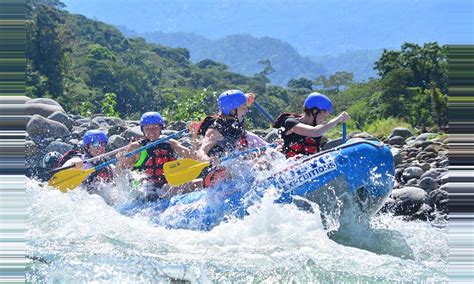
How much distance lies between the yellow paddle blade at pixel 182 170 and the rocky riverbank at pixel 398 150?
69.6 inches

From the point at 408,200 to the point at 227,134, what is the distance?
4.36 meters

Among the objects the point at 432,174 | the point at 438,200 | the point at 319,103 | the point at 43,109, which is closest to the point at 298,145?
the point at 319,103

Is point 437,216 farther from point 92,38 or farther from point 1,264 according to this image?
point 92,38

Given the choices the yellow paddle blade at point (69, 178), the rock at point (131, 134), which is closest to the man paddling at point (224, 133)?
the yellow paddle blade at point (69, 178)

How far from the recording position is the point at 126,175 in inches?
375

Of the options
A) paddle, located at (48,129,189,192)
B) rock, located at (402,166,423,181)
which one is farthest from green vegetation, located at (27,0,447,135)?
paddle, located at (48,129,189,192)

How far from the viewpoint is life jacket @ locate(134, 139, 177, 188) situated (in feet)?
A: 30.8

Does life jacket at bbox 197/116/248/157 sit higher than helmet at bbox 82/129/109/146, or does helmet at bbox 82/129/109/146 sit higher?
life jacket at bbox 197/116/248/157

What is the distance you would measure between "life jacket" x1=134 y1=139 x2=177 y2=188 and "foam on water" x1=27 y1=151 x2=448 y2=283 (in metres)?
0.31

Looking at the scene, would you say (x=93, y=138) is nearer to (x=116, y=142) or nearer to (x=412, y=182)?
(x=412, y=182)

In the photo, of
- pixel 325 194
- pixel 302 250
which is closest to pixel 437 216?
pixel 325 194

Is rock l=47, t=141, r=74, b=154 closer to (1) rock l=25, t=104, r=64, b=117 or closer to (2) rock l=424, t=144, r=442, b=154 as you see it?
(1) rock l=25, t=104, r=64, b=117

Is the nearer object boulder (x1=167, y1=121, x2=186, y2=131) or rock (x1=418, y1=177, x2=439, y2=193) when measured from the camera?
rock (x1=418, y1=177, x2=439, y2=193)

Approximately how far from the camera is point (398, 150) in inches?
651
